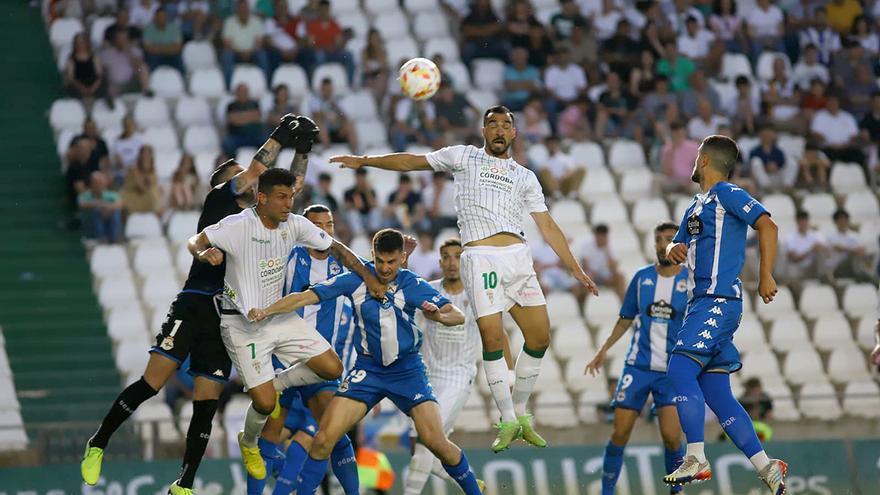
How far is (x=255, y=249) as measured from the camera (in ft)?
38.6

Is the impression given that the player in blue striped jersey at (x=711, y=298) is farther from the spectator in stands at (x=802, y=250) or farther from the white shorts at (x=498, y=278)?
the spectator in stands at (x=802, y=250)

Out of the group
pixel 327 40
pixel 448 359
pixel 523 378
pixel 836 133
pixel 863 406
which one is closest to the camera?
pixel 523 378

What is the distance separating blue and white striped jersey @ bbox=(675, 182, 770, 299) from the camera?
35.9 ft

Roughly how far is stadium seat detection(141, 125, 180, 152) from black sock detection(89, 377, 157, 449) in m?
9.31

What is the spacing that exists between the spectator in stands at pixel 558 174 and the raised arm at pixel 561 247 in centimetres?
831

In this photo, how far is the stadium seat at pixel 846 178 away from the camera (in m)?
21.5

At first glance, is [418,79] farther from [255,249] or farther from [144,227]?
[144,227]

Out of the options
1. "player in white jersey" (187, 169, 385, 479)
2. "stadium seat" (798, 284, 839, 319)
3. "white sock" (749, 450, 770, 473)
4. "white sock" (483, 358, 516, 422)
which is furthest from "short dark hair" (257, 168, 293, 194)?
"stadium seat" (798, 284, 839, 319)

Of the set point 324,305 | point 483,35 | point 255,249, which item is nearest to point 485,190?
point 255,249

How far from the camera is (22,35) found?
23281 millimetres

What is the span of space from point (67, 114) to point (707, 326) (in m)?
12.9

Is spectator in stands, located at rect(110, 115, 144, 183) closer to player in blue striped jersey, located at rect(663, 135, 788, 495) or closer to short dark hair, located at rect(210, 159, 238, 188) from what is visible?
short dark hair, located at rect(210, 159, 238, 188)

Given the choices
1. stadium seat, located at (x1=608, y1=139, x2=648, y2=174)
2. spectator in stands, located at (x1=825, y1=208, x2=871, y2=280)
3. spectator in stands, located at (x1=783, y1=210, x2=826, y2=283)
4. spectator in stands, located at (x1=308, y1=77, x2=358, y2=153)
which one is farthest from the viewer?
stadium seat, located at (x1=608, y1=139, x2=648, y2=174)

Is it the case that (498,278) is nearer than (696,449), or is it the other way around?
(696,449)
